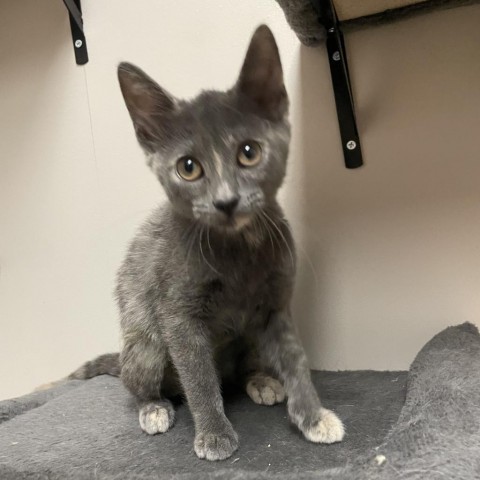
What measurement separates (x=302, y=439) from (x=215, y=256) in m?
0.38

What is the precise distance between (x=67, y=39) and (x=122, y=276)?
2.78 feet

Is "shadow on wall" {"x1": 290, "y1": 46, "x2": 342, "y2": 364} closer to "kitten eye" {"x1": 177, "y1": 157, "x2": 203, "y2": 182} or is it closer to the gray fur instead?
the gray fur

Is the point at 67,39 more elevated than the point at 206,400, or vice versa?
the point at 67,39

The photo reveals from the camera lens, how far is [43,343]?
171 cm

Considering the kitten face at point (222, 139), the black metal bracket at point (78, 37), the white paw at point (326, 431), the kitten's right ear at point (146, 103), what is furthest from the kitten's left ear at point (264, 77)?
the black metal bracket at point (78, 37)

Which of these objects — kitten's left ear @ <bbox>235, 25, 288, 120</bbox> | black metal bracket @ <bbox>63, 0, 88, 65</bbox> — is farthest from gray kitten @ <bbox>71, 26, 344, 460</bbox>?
black metal bracket @ <bbox>63, 0, 88, 65</bbox>

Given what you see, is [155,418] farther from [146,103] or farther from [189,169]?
[146,103]

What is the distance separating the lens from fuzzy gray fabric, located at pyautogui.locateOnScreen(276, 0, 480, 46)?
1.08 meters

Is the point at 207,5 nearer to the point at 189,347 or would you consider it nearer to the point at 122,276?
the point at 122,276

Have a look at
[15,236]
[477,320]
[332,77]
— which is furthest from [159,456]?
[15,236]

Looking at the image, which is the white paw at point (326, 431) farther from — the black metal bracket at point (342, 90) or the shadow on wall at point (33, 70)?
the shadow on wall at point (33, 70)

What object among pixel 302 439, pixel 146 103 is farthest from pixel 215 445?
pixel 146 103

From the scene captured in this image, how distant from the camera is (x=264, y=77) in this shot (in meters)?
0.93

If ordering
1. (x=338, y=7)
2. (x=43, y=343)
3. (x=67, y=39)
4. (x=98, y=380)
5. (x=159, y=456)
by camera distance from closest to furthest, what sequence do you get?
(x=159, y=456), (x=338, y=7), (x=98, y=380), (x=67, y=39), (x=43, y=343)
